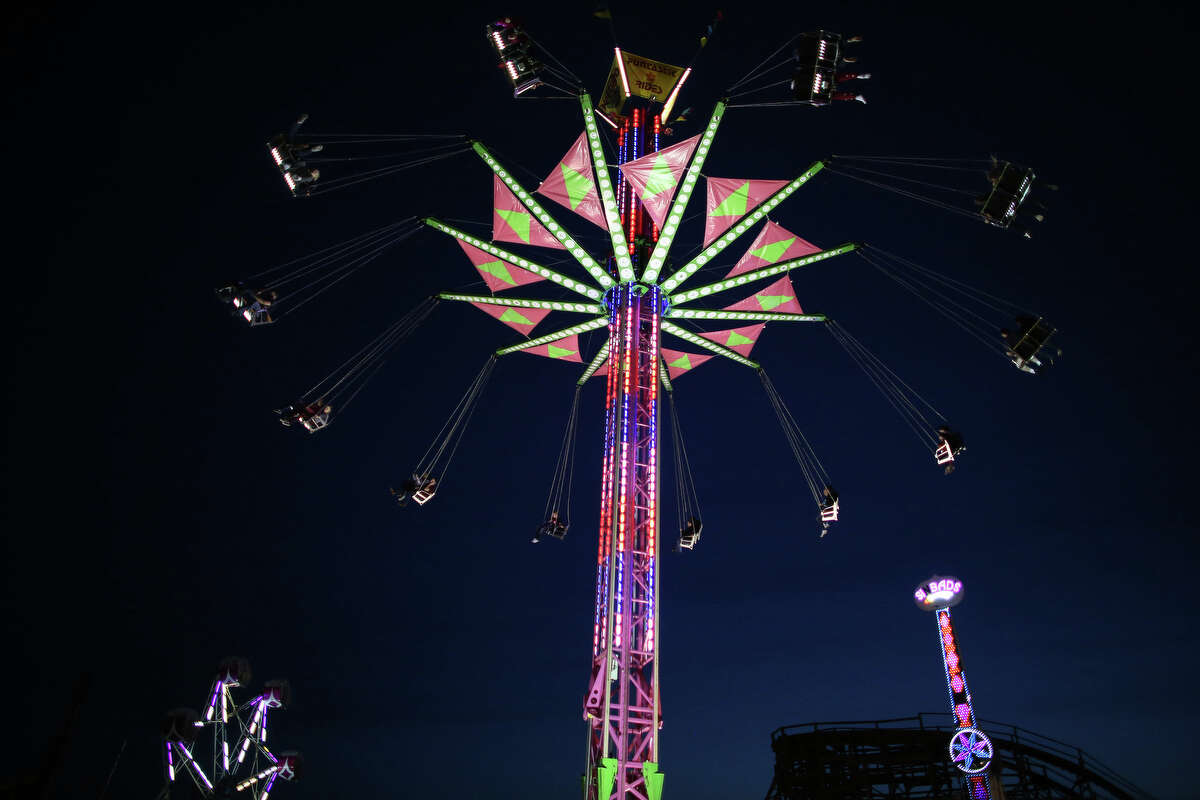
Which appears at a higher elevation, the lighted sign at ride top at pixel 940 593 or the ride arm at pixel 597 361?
the ride arm at pixel 597 361

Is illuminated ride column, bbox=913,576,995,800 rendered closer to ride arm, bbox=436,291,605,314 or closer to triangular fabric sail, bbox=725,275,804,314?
triangular fabric sail, bbox=725,275,804,314

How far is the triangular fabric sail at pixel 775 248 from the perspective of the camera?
17.1m

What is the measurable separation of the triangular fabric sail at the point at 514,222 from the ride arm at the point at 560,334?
2279 millimetres

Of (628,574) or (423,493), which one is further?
(423,493)

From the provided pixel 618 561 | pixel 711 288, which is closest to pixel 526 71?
pixel 711 288

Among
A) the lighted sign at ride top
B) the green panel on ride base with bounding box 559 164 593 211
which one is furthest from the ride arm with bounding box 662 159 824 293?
the lighted sign at ride top

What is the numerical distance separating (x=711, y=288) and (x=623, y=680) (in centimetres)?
885

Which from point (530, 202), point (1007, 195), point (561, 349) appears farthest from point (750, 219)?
point (561, 349)

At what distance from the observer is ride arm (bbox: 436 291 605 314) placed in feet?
57.9

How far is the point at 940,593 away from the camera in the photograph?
68.2ft

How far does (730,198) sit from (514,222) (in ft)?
16.0

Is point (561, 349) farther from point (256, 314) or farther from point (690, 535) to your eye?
point (256, 314)

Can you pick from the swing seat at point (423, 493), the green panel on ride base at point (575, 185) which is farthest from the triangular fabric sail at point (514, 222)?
the swing seat at point (423, 493)

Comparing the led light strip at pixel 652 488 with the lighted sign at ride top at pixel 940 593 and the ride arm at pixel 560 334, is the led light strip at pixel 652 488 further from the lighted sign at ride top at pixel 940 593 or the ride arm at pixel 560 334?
the lighted sign at ride top at pixel 940 593
